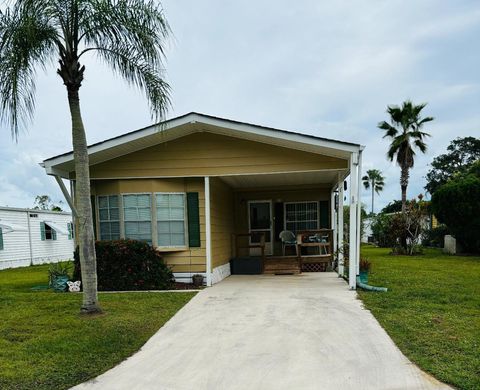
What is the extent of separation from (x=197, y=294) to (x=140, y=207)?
261 cm

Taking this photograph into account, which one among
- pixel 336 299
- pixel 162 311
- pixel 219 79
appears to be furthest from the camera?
pixel 219 79

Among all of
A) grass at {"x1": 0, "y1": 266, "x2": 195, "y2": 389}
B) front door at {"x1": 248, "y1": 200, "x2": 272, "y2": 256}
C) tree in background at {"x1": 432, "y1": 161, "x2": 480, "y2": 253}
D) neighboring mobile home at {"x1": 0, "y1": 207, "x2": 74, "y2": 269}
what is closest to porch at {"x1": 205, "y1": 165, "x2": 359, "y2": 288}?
front door at {"x1": 248, "y1": 200, "x2": 272, "y2": 256}

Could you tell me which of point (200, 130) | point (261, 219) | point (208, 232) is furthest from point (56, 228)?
point (200, 130)

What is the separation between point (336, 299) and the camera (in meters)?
7.00

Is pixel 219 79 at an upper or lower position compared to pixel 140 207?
upper

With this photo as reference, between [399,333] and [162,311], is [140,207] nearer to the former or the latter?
[162,311]

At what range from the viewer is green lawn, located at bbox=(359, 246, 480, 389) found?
379 centimetres

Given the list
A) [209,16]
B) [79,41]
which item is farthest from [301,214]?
[79,41]

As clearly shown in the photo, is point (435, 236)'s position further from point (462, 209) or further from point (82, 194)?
point (82, 194)

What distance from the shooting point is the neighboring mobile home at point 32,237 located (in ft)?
56.3

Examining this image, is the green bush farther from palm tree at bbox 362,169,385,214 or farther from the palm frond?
palm tree at bbox 362,169,385,214

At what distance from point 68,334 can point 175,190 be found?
465cm

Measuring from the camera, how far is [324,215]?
12922 mm

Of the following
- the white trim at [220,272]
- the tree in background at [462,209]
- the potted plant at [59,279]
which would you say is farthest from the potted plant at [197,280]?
the tree in background at [462,209]
